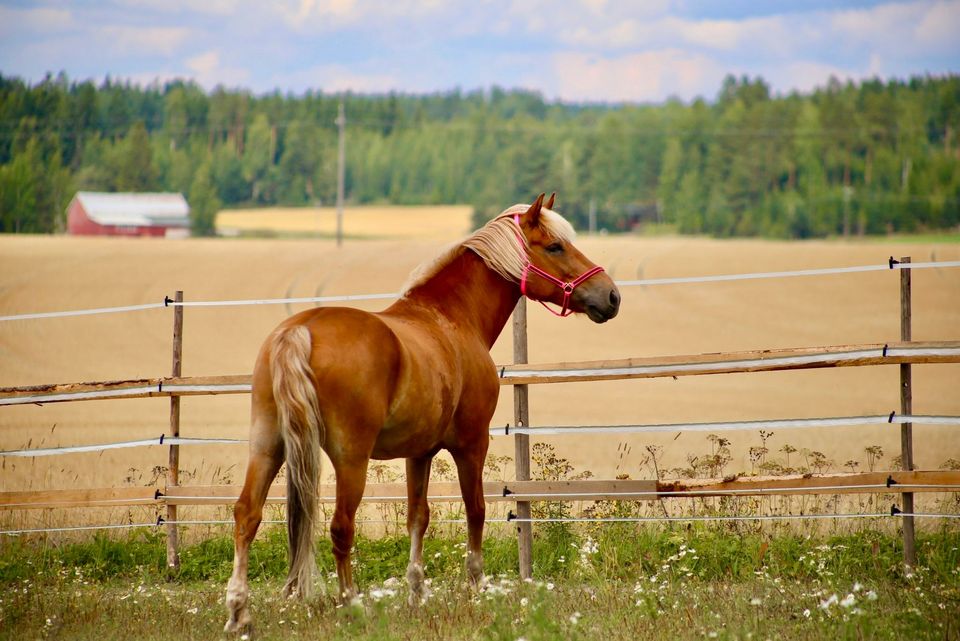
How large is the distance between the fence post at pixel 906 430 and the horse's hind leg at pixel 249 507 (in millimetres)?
3999

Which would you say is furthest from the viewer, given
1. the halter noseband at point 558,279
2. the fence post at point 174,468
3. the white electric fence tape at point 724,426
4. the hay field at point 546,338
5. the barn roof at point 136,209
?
the barn roof at point 136,209

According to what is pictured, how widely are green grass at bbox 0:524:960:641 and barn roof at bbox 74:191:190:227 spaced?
66916 mm

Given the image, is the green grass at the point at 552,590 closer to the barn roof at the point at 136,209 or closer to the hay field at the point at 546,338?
the hay field at the point at 546,338

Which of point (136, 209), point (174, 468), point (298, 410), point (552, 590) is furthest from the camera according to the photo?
point (136, 209)

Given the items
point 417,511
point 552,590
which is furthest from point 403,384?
point 552,590

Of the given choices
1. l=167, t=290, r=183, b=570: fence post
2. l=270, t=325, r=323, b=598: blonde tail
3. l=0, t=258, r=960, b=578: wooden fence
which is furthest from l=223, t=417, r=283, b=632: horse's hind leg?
l=167, t=290, r=183, b=570: fence post

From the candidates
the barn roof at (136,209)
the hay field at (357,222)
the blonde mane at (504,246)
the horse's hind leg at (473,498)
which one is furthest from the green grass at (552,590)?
the hay field at (357,222)

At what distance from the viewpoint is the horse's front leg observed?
5.87 m

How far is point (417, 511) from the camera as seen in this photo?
19.7 ft

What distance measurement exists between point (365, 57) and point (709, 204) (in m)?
117

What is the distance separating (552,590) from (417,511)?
935 millimetres

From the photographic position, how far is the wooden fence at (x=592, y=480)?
256 inches

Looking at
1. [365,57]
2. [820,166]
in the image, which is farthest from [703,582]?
[365,57]

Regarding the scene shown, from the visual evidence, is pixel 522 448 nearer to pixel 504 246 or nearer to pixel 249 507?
pixel 504 246
